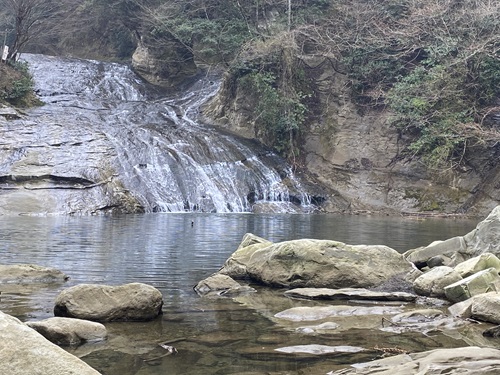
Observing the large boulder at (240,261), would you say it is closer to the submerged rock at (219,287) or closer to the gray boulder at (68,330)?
the submerged rock at (219,287)

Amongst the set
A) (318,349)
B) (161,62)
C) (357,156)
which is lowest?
(318,349)

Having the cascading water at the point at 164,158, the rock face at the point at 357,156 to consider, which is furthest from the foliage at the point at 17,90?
the rock face at the point at 357,156

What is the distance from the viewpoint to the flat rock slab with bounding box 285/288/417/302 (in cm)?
861

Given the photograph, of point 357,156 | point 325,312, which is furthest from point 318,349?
point 357,156

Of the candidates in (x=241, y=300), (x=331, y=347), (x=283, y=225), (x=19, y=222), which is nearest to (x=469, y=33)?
(x=283, y=225)

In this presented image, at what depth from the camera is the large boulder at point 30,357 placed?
306 centimetres

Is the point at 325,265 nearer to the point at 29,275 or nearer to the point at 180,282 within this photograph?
the point at 180,282

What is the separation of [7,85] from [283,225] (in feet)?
63.3

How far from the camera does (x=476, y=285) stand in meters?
8.27

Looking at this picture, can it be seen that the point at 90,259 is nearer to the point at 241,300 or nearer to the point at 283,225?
the point at 241,300

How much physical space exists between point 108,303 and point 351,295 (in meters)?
3.49

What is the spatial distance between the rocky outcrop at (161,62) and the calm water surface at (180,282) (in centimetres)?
2170

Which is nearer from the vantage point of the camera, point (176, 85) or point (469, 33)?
point (469, 33)

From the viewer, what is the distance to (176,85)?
136ft
